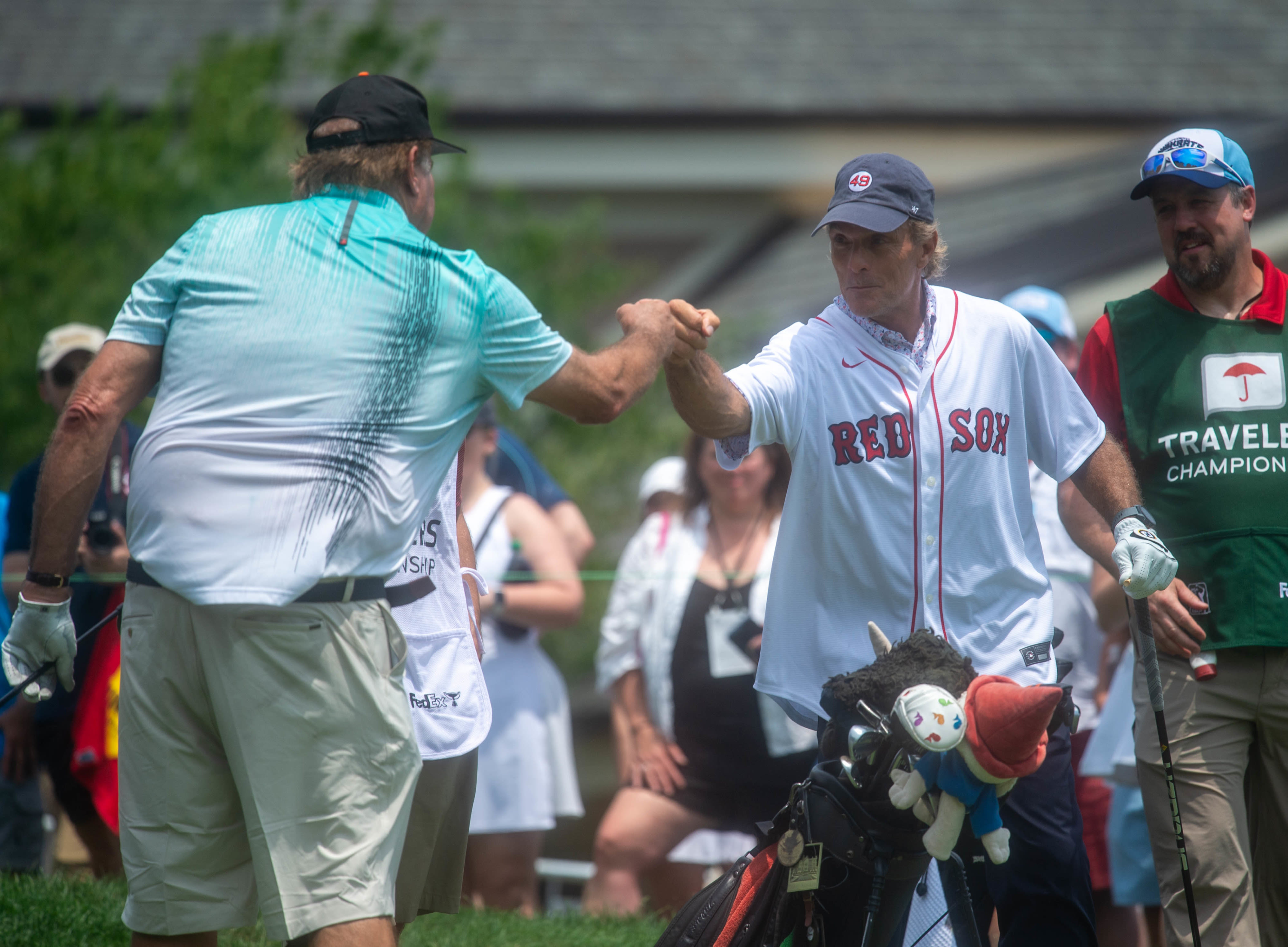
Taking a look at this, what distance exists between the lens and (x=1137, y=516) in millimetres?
3809

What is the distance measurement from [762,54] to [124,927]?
1478 cm

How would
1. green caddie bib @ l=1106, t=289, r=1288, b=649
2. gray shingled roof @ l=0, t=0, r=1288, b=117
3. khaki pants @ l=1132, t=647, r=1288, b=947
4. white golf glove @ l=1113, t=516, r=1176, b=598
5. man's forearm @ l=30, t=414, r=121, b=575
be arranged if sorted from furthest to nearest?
gray shingled roof @ l=0, t=0, r=1288, b=117 → green caddie bib @ l=1106, t=289, r=1288, b=649 → khaki pants @ l=1132, t=647, r=1288, b=947 → white golf glove @ l=1113, t=516, r=1176, b=598 → man's forearm @ l=30, t=414, r=121, b=575

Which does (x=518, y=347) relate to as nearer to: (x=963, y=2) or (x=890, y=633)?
(x=890, y=633)

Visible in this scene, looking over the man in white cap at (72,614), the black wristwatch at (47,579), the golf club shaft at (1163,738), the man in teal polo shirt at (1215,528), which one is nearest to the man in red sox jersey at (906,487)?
the golf club shaft at (1163,738)

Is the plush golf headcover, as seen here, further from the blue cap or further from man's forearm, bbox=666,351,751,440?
the blue cap

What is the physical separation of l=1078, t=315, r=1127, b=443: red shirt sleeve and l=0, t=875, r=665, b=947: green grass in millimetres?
2318

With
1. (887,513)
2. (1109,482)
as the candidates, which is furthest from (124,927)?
(1109,482)

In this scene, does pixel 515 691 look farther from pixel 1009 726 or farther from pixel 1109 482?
pixel 1009 726

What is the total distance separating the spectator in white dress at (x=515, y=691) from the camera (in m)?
5.89

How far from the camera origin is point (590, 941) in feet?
15.9

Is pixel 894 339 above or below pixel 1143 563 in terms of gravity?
above

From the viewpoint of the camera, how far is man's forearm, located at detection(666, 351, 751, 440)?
3.48m

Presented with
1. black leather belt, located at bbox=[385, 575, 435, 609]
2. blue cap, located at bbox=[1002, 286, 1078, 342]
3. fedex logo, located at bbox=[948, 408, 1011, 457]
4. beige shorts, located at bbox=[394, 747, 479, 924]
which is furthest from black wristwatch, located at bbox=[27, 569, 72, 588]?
blue cap, located at bbox=[1002, 286, 1078, 342]

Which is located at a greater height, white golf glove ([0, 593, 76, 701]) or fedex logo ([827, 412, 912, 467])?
fedex logo ([827, 412, 912, 467])
